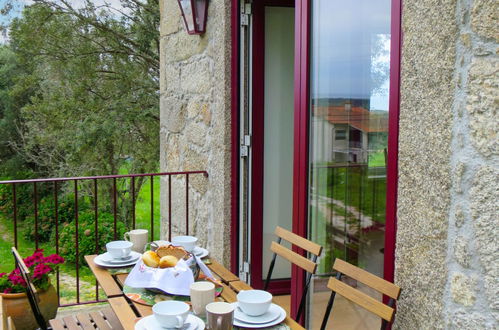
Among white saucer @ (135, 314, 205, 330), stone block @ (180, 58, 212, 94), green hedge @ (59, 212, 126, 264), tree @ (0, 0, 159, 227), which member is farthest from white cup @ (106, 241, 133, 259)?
green hedge @ (59, 212, 126, 264)

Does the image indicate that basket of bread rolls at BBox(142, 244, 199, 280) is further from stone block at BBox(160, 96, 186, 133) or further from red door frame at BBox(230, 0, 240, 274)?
stone block at BBox(160, 96, 186, 133)

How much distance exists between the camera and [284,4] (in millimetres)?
3703

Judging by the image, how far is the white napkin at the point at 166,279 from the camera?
186 centimetres

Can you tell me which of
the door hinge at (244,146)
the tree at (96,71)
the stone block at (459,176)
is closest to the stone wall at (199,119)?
the door hinge at (244,146)

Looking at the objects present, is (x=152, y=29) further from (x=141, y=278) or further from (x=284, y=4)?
(x=141, y=278)

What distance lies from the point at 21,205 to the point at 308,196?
13.2m

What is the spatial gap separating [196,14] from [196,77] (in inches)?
19.7

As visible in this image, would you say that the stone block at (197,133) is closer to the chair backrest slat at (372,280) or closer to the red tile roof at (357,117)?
the red tile roof at (357,117)

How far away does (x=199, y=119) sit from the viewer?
3.99 meters

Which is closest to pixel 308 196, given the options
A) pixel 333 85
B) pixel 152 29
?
pixel 333 85

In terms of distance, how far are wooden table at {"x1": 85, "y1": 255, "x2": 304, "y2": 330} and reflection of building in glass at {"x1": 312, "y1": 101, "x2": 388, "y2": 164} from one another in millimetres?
809

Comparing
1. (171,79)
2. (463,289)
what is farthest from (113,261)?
(171,79)

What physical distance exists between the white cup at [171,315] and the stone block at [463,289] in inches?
34.3

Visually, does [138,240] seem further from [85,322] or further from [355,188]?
[355,188]
